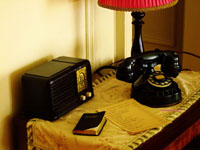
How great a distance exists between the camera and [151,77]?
1316 millimetres

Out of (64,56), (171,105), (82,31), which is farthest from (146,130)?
(82,31)

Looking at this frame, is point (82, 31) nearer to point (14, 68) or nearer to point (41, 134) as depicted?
Result: point (14, 68)

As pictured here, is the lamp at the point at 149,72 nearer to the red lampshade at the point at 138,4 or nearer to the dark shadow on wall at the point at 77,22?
the red lampshade at the point at 138,4

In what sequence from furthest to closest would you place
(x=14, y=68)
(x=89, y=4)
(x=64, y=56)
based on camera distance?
1. (x=89, y=4)
2. (x=64, y=56)
3. (x=14, y=68)

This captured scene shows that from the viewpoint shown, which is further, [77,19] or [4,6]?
[77,19]

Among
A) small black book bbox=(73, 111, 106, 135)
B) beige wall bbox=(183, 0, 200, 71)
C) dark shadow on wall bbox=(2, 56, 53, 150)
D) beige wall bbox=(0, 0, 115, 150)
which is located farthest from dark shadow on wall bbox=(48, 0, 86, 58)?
beige wall bbox=(183, 0, 200, 71)

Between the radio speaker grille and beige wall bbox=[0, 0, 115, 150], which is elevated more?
beige wall bbox=[0, 0, 115, 150]

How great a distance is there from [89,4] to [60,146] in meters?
0.63

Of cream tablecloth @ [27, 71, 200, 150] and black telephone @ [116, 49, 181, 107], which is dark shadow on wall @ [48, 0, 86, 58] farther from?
black telephone @ [116, 49, 181, 107]

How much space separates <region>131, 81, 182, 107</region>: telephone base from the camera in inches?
49.8

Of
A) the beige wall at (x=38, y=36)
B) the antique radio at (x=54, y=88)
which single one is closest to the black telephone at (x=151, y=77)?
the antique radio at (x=54, y=88)

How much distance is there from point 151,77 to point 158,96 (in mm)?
84

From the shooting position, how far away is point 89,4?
1502 millimetres

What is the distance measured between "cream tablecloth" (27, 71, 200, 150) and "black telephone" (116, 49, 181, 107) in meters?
0.04
